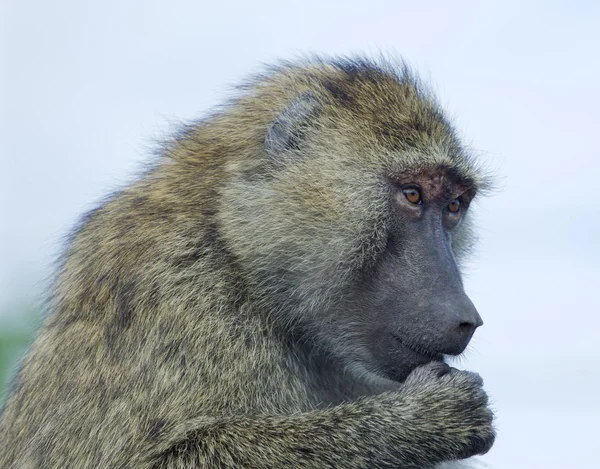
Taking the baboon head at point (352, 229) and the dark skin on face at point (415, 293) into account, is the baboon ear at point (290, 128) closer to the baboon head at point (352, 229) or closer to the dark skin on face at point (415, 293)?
the baboon head at point (352, 229)

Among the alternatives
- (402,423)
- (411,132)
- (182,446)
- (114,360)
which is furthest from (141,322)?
(411,132)

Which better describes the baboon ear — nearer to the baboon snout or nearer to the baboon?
the baboon

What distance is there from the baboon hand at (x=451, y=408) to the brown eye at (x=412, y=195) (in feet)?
3.35

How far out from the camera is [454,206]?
20.5 ft

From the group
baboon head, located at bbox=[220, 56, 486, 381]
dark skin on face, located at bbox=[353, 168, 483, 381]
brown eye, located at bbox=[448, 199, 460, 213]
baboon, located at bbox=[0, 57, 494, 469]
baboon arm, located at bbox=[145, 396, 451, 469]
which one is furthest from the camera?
brown eye, located at bbox=[448, 199, 460, 213]

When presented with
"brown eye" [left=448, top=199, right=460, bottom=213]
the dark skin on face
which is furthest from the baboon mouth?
"brown eye" [left=448, top=199, right=460, bottom=213]

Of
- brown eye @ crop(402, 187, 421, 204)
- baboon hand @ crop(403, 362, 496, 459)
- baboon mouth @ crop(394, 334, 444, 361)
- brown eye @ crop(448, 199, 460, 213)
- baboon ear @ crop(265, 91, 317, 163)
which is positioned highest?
baboon ear @ crop(265, 91, 317, 163)

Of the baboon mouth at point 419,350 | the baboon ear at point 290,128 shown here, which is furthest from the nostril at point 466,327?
the baboon ear at point 290,128

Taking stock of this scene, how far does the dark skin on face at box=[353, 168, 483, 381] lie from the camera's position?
17.6 feet

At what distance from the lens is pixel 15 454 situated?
583 centimetres

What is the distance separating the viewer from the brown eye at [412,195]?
5.91 meters

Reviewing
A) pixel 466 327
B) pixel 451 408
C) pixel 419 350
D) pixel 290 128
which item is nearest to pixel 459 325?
pixel 466 327

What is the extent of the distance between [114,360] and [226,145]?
5.28 ft

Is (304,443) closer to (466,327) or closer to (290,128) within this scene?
(466,327)
